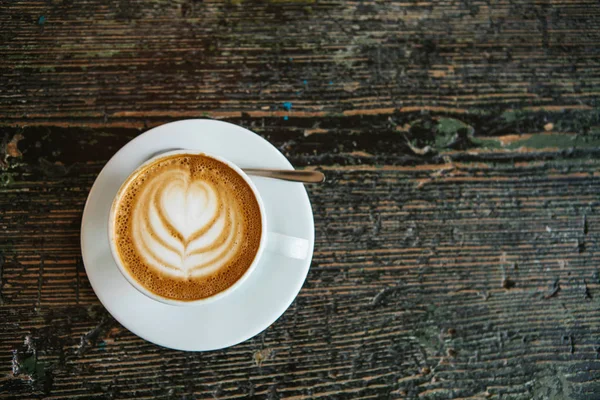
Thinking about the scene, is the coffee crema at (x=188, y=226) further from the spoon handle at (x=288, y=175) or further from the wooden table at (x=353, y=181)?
the wooden table at (x=353, y=181)

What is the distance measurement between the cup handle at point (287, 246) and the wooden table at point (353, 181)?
131 mm

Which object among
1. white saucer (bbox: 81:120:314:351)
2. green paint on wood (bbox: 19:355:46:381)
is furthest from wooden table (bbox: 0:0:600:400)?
white saucer (bbox: 81:120:314:351)

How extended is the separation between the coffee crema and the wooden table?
0.20 m

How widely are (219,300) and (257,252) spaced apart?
13cm

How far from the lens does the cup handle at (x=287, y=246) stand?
0.93 metres

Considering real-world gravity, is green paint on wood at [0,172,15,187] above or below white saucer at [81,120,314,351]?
above

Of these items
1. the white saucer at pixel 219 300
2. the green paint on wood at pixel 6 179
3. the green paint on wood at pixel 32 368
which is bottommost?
the green paint on wood at pixel 32 368

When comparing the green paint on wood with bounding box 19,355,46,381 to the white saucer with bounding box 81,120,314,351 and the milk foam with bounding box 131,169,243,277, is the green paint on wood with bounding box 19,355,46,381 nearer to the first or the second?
the white saucer with bounding box 81,120,314,351

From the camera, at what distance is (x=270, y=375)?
103 cm

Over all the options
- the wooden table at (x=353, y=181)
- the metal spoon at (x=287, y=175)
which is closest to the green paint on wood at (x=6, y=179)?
the wooden table at (x=353, y=181)

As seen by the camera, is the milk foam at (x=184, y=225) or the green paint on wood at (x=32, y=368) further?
the green paint on wood at (x=32, y=368)

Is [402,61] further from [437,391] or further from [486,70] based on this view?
[437,391]

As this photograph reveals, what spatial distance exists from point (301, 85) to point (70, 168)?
0.53 metres

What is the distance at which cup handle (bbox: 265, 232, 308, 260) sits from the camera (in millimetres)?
932
